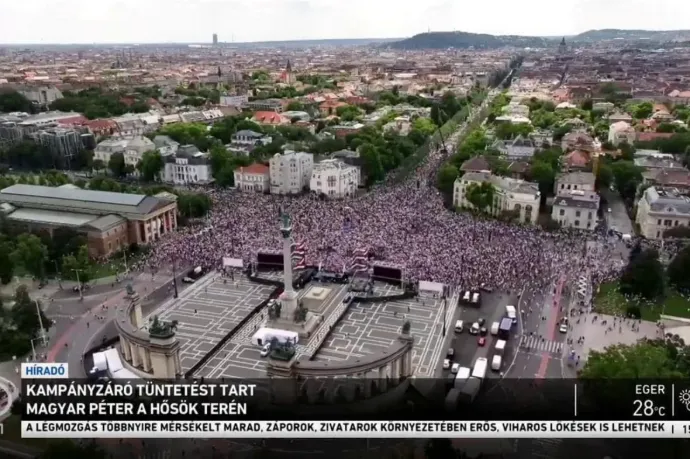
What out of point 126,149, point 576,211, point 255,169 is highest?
point 126,149

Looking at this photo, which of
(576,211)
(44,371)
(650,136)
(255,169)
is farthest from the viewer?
(650,136)

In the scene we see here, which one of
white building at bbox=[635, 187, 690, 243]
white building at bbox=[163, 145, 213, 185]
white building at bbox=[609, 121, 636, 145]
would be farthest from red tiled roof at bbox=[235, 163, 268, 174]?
white building at bbox=[609, 121, 636, 145]

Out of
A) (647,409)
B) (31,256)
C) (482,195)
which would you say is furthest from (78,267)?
(647,409)

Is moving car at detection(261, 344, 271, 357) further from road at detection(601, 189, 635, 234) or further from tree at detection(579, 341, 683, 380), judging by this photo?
road at detection(601, 189, 635, 234)

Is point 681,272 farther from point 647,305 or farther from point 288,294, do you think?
point 288,294

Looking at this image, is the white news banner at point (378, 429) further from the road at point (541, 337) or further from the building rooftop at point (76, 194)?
the building rooftop at point (76, 194)

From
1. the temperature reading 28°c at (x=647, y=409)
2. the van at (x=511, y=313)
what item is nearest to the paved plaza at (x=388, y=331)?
the van at (x=511, y=313)
